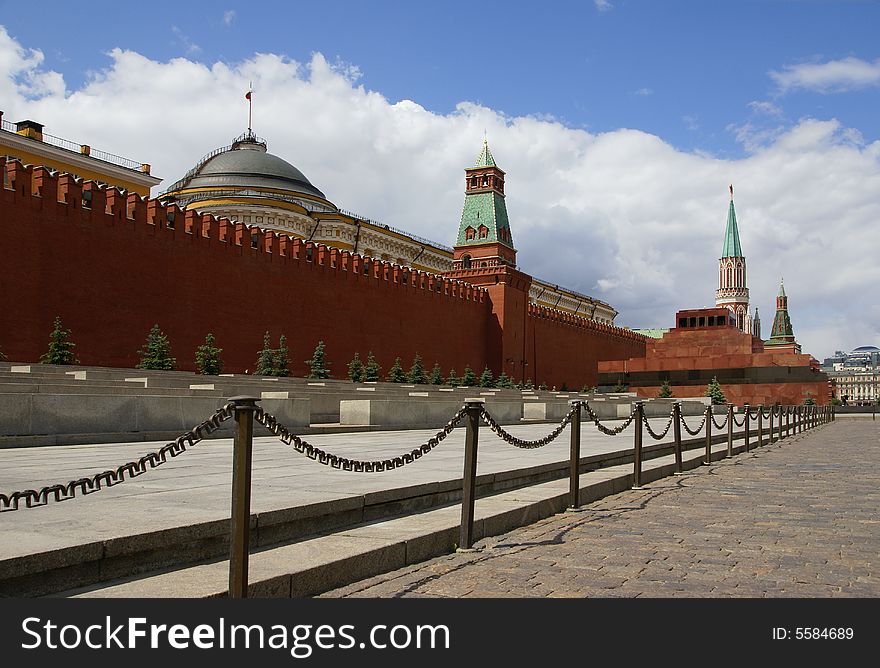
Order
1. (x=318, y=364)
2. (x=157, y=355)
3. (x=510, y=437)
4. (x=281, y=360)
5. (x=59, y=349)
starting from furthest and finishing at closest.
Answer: (x=318, y=364), (x=281, y=360), (x=157, y=355), (x=59, y=349), (x=510, y=437)

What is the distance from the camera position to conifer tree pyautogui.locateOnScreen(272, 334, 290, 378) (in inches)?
858

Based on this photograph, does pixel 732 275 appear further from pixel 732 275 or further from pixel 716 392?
pixel 716 392

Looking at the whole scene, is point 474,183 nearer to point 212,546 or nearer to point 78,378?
point 78,378

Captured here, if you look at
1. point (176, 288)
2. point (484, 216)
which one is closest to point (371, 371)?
point (176, 288)

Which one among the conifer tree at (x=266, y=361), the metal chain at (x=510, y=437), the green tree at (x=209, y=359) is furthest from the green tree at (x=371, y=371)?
the metal chain at (x=510, y=437)

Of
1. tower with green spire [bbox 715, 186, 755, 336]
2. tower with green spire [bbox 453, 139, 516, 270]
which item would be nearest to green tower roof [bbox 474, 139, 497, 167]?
tower with green spire [bbox 453, 139, 516, 270]

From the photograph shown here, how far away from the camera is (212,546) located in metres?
3.65

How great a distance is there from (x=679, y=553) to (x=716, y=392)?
38.7 meters

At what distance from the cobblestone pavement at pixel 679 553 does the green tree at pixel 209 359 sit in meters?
14.0

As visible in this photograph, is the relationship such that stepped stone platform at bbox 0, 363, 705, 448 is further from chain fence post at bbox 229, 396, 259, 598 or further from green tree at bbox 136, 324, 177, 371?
chain fence post at bbox 229, 396, 259, 598

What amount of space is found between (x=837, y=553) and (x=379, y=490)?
260cm

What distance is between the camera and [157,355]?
59.3 ft

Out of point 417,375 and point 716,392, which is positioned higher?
point 417,375
